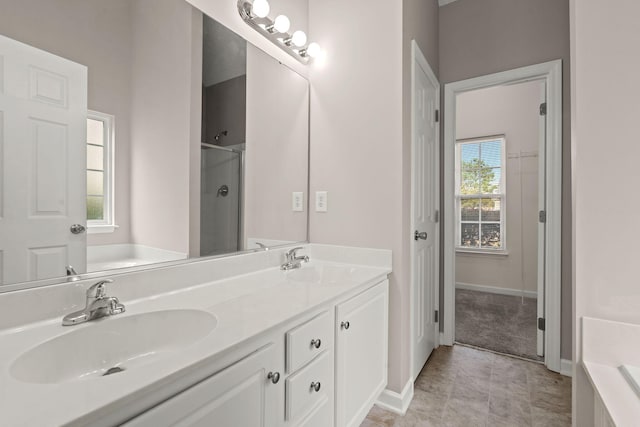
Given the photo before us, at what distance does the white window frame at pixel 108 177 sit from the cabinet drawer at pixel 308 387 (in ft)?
2.58

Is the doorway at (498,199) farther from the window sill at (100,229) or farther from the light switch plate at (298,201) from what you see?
the window sill at (100,229)

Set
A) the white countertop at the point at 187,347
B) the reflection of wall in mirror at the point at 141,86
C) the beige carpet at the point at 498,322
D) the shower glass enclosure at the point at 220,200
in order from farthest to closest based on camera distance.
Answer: the beige carpet at the point at 498,322
the shower glass enclosure at the point at 220,200
the reflection of wall in mirror at the point at 141,86
the white countertop at the point at 187,347

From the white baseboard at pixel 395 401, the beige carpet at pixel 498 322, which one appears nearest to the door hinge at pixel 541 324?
the beige carpet at pixel 498 322

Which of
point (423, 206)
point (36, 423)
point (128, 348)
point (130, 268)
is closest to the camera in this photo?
point (36, 423)

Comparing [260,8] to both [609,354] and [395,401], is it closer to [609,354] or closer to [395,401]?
[609,354]

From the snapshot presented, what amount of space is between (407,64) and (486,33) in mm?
1187

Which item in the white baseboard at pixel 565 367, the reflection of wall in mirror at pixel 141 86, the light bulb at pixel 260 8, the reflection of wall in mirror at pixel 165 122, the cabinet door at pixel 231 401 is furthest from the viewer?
the white baseboard at pixel 565 367

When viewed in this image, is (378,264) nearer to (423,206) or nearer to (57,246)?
(423,206)

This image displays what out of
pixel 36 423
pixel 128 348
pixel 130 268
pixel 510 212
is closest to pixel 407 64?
pixel 130 268

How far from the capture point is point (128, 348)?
2.93ft

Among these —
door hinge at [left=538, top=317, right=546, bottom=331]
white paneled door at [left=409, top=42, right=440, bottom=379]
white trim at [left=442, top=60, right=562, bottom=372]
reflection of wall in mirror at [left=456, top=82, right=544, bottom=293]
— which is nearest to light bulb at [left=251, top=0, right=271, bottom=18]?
white paneled door at [left=409, top=42, right=440, bottom=379]

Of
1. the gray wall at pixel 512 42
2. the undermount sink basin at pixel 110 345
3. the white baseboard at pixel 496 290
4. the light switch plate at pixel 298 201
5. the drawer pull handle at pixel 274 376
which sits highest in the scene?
the gray wall at pixel 512 42

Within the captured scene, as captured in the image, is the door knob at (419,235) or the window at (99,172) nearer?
the window at (99,172)

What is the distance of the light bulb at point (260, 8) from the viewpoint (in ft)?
4.89
